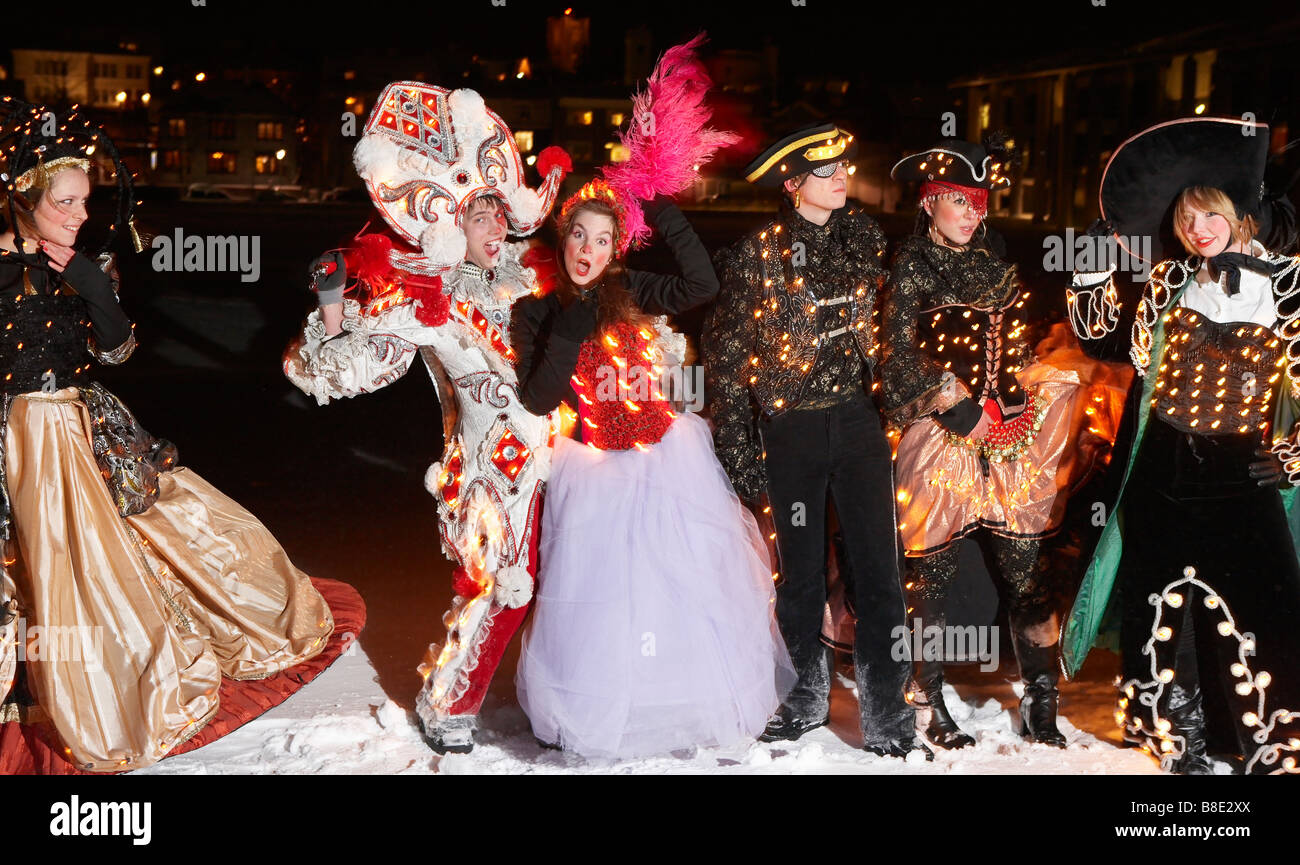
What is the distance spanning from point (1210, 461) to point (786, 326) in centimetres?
144

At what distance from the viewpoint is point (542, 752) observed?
4.30 metres

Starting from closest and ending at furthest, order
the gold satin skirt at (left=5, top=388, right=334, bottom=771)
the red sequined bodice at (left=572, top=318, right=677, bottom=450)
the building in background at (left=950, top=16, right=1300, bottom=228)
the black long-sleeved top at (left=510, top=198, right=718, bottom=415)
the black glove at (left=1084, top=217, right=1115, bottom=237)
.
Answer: the gold satin skirt at (left=5, top=388, right=334, bottom=771) → the black long-sleeved top at (left=510, top=198, right=718, bottom=415) → the red sequined bodice at (left=572, top=318, right=677, bottom=450) → the black glove at (left=1084, top=217, right=1115, bottom=237) → the building in background at (left=950, top=16, right=1300, bottom=228)

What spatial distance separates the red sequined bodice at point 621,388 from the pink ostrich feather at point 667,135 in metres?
0.37

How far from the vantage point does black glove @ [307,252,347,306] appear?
4012 mm

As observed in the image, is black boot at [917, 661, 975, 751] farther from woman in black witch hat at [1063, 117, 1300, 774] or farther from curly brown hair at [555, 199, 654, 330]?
curly brown hair at [555, 199, 654, 330]

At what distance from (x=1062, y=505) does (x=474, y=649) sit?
214cm

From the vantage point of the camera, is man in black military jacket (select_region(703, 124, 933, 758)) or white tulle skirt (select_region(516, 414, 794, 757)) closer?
white tulle skirt (select_region(516, 414, 794, 757))

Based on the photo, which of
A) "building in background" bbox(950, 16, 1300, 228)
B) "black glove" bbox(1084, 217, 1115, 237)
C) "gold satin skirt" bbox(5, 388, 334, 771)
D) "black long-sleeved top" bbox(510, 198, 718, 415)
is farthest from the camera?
"building in background" bbox(950, 16, 1300, 228)

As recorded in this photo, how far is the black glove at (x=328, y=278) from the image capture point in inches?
158

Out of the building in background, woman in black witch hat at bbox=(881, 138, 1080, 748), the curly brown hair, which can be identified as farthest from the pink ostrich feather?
the building in background

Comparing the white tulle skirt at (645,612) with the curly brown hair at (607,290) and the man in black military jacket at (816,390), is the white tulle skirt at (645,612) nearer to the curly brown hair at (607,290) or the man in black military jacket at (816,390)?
the man in black military jacket at (816,390)

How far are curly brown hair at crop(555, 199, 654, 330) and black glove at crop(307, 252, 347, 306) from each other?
0.71 meters

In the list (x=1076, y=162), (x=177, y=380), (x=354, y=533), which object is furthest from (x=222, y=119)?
(x=354, y=533)

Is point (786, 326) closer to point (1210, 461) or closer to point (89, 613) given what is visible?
point (1210, 461)
